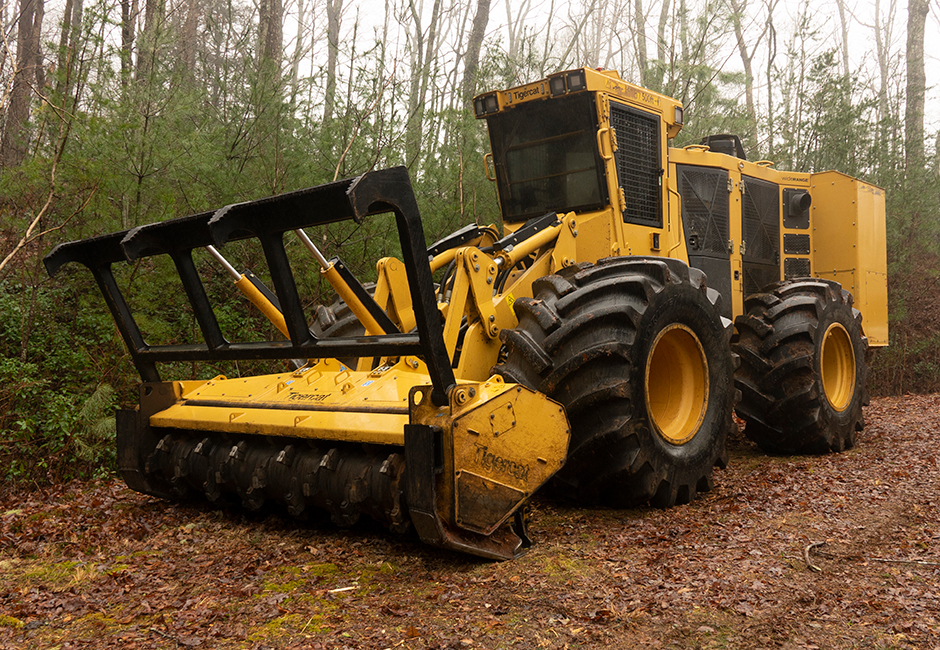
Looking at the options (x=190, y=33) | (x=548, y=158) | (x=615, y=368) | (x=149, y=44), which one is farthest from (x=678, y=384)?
(x=190, y=33)

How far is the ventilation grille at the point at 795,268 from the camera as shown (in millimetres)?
8188

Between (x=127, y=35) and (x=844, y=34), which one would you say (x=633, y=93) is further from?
(x=844, y=34)

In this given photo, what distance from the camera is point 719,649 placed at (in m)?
2.83

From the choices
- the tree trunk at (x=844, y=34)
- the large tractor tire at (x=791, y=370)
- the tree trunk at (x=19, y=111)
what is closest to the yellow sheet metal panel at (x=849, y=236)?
the large tractor tire at (x=791, y=370)

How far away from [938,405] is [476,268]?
9.83m

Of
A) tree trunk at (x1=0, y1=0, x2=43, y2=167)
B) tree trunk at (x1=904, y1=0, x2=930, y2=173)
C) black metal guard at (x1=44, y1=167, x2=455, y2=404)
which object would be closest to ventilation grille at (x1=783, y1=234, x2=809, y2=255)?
black metal guard at (x1=44, y1=167, x2=455, y2=404)

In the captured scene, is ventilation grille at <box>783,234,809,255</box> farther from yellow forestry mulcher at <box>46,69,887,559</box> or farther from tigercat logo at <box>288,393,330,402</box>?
tigercat logo at <box>288,393,330,402</box>

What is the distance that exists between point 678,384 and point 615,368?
107 centimetres

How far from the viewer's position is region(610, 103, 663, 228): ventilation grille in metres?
5.80

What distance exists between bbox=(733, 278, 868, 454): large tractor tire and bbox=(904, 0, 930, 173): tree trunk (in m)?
10.3

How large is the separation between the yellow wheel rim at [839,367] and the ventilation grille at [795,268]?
113cm

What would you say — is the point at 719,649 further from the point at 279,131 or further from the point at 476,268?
the point at 279,131

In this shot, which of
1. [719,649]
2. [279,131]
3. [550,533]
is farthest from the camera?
[279,131]

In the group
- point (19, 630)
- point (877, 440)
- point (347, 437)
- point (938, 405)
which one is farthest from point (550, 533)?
point (938, 405)
